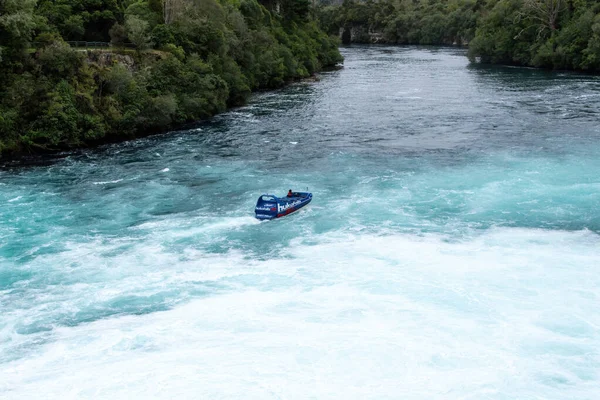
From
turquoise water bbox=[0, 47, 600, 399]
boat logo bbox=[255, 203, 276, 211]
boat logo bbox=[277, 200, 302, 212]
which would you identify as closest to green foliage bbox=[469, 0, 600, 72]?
turquoise water bbox=[0, 47, 600, 399]

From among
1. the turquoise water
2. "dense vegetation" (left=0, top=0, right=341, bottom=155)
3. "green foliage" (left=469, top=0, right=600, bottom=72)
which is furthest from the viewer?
"green foliage" (left=469, top=0, right=600, bottom=72)

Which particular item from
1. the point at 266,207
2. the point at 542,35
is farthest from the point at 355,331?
the point at 542,35

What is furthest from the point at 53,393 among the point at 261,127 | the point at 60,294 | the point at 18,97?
the point at 261,127

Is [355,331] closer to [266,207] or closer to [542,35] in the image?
[266,207]

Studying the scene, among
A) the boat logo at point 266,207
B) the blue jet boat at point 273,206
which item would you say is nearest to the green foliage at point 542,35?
the blue jet boat at point 273,206

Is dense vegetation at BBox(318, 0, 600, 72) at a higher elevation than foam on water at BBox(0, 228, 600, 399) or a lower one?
higher

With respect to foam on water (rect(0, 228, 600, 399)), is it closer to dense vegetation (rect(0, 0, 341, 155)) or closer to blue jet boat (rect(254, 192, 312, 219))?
blue jet boat (rect(254, 192, 312, 219))

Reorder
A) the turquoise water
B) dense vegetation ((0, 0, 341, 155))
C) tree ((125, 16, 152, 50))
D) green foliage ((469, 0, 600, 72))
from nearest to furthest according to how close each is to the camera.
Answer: the turquoise water
dense vegetation ((0, 0, 341, 155))
tree ((125, 16, 152, 50))
green foliage ((469, 0, 600, 72))
